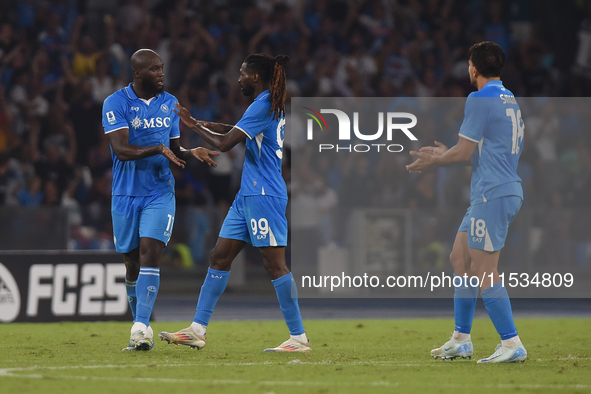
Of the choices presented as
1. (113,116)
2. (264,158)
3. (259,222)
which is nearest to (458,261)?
(259,222)

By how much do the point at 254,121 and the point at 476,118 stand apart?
5.73 ft

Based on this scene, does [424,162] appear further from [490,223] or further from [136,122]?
[136,122]

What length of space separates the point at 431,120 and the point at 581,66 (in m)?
4.80

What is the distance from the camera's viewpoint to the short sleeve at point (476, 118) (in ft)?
20.0

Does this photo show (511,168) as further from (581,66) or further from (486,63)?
(581,66)

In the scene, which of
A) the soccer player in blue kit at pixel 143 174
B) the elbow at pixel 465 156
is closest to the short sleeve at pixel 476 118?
the elbow at pixel 465 156

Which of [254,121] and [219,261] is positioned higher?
[254,121]

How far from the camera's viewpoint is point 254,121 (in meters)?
6.62

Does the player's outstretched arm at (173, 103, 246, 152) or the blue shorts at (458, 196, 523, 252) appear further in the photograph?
the player's outstretched arm at (173, 103, 246, 152)

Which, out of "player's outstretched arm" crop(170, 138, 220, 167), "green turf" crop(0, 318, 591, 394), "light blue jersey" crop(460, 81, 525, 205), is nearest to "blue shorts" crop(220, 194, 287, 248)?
"player's outstretched arm" crop(170, 138, 220, 167)

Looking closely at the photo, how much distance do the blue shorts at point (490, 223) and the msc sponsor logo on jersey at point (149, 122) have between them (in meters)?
2.71

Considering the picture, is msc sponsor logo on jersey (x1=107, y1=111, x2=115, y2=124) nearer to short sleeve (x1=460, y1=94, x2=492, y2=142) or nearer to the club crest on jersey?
the club crest on jersey

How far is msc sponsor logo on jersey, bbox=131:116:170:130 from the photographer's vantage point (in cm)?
695

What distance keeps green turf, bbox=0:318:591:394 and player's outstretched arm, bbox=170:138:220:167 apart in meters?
1.56
